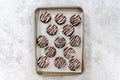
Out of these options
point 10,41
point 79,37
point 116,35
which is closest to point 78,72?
point 79,37

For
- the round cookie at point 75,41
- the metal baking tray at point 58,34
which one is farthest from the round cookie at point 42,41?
the round cookie at point 75,41

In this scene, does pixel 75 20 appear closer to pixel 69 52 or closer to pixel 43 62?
pixel 69 52

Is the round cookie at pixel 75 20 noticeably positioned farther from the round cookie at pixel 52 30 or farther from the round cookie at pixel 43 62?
the round cookie at pixel 43 62

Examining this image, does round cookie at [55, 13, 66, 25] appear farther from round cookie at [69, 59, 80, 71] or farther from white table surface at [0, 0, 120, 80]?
round cookie at [69, 59, 80, 71]

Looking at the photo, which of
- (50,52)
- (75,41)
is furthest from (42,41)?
(75,41)

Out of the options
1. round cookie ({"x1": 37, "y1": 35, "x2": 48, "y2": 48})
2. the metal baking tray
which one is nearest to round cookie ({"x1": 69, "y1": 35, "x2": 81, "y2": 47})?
the metal baking tray
